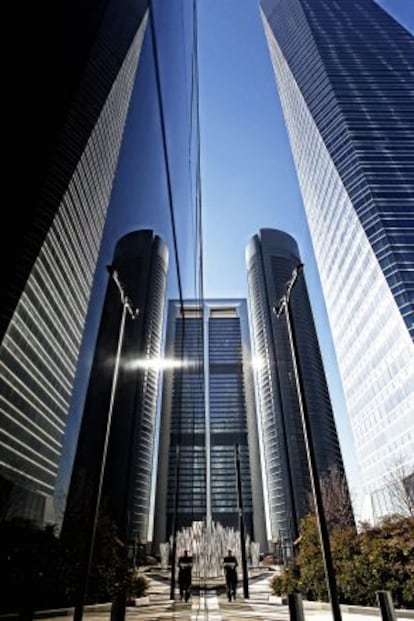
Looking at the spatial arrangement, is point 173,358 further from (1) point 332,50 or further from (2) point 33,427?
(1) point 332,50

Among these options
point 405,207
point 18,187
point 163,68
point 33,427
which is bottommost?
point 33,427

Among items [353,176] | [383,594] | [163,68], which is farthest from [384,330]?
[163,68]

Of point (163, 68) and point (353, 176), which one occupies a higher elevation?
point (353, 176)

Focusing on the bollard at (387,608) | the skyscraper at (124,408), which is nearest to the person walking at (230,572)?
the bollard at (387,608)

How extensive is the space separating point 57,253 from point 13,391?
36cm

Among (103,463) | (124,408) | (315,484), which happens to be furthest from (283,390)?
(103,463)

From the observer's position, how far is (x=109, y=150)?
1.43 m

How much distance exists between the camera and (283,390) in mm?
91875

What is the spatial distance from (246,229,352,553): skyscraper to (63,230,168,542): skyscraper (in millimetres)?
79809

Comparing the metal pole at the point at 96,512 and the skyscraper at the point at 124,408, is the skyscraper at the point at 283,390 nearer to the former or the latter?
the skyscraper at the point at 124,408

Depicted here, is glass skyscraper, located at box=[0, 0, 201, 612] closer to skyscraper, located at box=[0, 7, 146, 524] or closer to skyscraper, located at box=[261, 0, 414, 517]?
skyscraper, located at box=[0, 7, 146, 524]

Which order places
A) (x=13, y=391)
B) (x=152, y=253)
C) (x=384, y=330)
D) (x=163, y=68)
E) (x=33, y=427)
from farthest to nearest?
(x=384, y=330) < (x=163, y=68) < (x=152, y=253) < (x=33, y=427) < (x=13, y=391)

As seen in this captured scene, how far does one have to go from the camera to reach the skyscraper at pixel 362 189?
192ft

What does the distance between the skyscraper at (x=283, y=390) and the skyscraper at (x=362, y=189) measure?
13139mm
